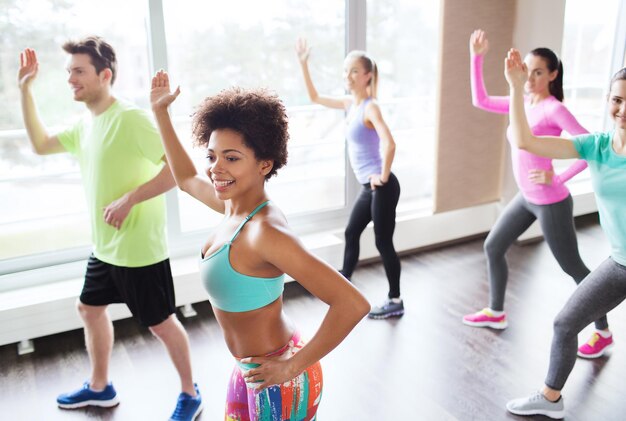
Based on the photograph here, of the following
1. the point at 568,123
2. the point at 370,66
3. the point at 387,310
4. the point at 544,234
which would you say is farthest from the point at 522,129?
the point at 387,310

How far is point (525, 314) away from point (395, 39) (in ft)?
11.2

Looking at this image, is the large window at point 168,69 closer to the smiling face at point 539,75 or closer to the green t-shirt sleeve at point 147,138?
the green t-shirt sleeve at point 147,138

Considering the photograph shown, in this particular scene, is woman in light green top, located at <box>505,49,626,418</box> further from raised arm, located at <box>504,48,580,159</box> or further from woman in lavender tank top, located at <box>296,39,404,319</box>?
woman in lavender tank top, located at <box>296,39,404,319</box>

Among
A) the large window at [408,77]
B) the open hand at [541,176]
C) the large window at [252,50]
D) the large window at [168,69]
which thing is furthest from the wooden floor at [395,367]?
the large window at [408,77]

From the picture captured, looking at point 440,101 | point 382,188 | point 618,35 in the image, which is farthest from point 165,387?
point 618,35

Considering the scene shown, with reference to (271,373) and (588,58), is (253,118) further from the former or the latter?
(588,58)

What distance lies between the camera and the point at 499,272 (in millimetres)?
2982

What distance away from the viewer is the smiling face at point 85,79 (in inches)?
80.6

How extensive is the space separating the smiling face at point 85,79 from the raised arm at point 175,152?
1.90 ft

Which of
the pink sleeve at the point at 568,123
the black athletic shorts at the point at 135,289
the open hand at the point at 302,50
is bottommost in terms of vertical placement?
the black athletic shorts at the point at 135,289

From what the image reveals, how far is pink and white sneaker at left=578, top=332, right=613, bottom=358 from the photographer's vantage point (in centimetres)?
277

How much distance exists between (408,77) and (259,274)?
5254mm

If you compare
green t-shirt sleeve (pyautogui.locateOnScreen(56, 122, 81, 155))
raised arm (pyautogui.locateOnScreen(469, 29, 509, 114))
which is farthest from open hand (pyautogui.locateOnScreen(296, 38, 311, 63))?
green t-shirt sleeve (pyautogui.locateOnScreen(56, 122, 81, 155))

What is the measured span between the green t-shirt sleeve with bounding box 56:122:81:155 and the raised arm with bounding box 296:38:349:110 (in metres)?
1.42
